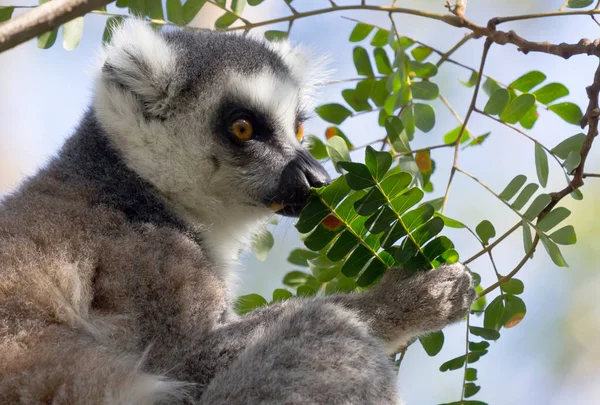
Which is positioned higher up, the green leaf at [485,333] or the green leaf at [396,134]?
the green leaf at [396,134]

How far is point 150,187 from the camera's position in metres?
4.01

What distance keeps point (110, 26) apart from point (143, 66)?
42cm

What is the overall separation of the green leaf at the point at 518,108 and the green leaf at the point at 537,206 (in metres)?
0.77

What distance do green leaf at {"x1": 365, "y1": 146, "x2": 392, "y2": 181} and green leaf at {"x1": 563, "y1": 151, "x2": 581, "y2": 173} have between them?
2.56ft

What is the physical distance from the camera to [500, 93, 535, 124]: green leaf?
3.79 meters

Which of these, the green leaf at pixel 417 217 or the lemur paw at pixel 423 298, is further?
the lemur paw at pixel 423 298

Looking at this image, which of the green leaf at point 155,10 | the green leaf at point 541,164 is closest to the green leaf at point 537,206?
the green leaf at point 541,164

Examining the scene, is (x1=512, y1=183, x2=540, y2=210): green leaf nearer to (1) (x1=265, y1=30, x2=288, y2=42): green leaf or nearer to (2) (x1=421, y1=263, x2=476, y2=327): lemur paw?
(2) (x1=421, y1=263, x2=476, y2=327): lemur paw

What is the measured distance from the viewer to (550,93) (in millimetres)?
4105

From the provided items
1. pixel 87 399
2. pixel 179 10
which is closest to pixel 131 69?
pixel 179 10

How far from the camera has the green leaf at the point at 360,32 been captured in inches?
179

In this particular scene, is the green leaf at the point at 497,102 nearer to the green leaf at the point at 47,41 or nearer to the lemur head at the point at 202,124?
the lemur head at the point at 202,124

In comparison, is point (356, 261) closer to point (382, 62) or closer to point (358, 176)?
point (358, 176)

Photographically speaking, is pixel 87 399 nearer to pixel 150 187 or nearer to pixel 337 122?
pixel 150 187
